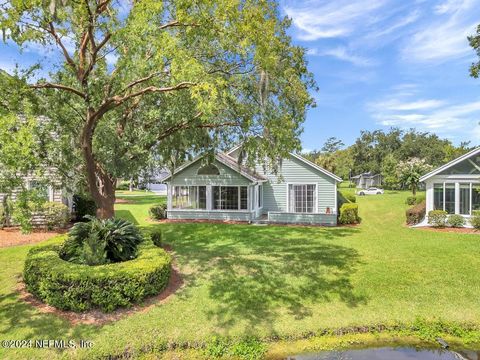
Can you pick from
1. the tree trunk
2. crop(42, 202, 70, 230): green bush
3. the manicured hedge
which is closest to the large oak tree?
the tree trunk

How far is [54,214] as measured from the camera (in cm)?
1714

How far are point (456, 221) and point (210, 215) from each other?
14.8m

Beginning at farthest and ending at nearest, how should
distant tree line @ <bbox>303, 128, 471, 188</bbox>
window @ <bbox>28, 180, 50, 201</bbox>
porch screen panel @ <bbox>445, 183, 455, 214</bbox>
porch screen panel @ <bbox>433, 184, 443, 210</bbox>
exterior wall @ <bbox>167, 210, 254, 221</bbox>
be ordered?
distant tree line @ <bbox>303, 128, 471, 188</bbox>, exterior wall @ <bbox>167, 210, 254, 221</bbox>, porch screen panel @ <bbox>433, 184, 443, 210</bbox>, porch screen panel @ <bbox>445, 183, 455, 214</bbox>, window @ <bbox>28, 180, 50, 201</bbox>

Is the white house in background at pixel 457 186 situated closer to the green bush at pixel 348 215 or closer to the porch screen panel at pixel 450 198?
the porch screen panel at pixel 450 198

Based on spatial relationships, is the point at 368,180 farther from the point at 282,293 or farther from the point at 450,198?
the point at 282,293

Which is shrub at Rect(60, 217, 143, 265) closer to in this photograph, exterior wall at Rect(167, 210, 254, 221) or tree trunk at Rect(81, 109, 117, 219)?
tree trunk at Rect(81, 109, 117, 219)

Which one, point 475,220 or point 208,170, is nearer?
point 475,220

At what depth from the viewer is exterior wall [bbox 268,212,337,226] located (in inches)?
825

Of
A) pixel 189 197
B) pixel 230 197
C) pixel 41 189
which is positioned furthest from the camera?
pixel 189 197

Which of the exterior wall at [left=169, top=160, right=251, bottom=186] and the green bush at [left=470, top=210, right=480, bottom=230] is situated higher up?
the exterior wall at [left=169, top=160, right=251, bottom=186]

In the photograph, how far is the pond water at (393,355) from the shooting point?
6539mm

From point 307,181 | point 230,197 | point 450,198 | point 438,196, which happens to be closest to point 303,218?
point 307,181

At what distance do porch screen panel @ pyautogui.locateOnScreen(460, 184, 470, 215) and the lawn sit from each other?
14.6 ft

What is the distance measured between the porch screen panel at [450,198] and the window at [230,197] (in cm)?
1207
